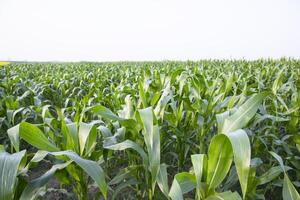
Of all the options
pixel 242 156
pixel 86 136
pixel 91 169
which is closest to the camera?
pixel 242 156

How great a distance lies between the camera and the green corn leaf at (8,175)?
36.1 inches

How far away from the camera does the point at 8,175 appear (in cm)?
93

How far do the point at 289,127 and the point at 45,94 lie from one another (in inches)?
152

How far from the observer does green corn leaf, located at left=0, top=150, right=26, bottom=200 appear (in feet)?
3.01

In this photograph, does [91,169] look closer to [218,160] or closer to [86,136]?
[86,136]

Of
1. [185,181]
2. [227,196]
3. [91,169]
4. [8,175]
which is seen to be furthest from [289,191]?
[8,175]

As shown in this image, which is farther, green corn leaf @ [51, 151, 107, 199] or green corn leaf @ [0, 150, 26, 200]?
green corn leaf @ [51, 151, 107, 199]

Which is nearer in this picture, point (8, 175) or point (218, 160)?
point (8, 175)

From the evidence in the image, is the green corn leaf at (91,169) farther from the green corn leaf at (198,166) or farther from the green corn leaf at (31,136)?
the green corn leaf at (198,166)

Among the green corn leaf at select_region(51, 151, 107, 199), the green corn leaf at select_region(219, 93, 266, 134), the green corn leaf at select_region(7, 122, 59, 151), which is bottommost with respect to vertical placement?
the green corn leaf at select_region(51, 151, 107, 199)

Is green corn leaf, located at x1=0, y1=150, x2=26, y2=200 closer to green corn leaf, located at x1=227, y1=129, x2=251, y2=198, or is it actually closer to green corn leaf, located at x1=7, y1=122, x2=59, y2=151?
green corn leaf, located at x1=7, y1=122, x2=59, y2=151

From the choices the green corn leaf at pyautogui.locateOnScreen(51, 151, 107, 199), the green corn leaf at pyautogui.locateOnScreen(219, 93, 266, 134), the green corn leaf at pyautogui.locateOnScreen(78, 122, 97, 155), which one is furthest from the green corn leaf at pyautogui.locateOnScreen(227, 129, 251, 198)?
the green corn leaf at pyautogui.locateOnScreen(78, 122, 97, 155)

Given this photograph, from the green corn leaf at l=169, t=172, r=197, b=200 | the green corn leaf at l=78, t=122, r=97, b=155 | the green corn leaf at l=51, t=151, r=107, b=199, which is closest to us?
the green corn leaf at l=51, t=151, r=107, b=199

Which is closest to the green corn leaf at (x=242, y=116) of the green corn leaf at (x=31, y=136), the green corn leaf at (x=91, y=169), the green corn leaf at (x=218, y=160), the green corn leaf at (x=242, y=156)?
the green corn leaf at (x=218, y=160)
